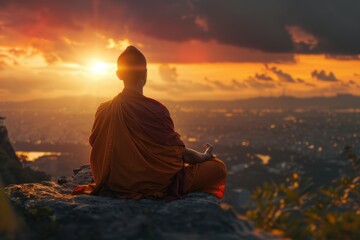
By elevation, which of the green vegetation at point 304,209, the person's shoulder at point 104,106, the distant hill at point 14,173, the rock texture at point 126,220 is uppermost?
the person's shoulder at point 104,106

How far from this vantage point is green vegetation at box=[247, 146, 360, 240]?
4.07 meters

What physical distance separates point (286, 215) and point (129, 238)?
5.02 feet

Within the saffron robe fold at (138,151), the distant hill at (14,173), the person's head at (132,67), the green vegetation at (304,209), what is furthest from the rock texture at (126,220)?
the distant hill at (14,173)

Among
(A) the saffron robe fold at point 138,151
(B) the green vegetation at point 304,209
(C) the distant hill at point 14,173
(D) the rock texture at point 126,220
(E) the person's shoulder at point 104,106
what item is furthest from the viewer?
(C) the distant hill at point 14,173

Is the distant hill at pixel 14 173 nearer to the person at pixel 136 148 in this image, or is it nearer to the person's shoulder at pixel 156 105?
the person at pixel 136 148

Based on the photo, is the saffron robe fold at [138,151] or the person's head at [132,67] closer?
the saffron robe fold at [138,151]

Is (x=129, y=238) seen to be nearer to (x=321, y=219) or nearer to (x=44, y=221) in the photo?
(x=44, y=221)

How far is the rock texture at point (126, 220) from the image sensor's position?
16.0 feet

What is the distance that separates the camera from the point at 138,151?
7.03 metres

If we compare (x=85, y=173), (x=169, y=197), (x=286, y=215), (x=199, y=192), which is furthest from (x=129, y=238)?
(x=85, y=173)

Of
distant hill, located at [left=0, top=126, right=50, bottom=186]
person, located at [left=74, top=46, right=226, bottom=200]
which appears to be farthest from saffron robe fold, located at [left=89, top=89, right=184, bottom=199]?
distant hill, located at [left=0, top=126, right=50, bottom=186]

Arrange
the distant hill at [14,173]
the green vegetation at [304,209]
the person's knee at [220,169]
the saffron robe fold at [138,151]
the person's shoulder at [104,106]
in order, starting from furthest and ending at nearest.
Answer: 1. the distant hill at [14,173]
2. the person's knee at [220,169]
3. the person's shoulder at [104,106]
4. the saffron robe fold at [138,151]
5. the green vegetation at [304,209]

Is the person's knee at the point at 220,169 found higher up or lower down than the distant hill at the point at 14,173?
higher up

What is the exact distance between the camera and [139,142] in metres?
7.07
